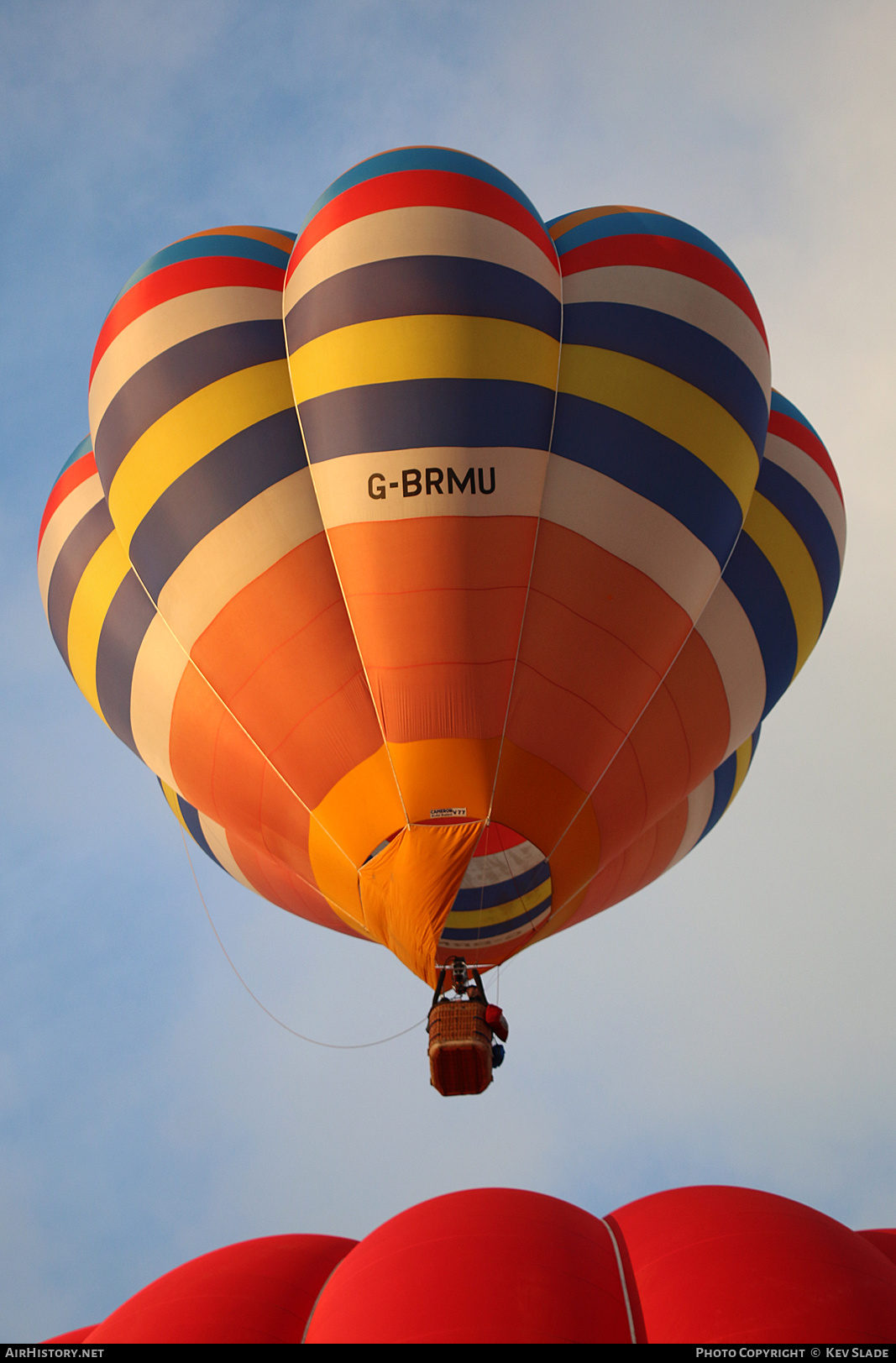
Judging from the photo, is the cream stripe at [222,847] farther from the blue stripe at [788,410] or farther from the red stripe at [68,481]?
the blue stripe at [788,410]

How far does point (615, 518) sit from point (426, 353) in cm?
152

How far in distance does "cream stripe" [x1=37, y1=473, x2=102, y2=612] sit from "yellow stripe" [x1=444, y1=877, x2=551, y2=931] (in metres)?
4.10

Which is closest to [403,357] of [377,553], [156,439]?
[377,553]

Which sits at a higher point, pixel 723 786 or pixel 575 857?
pixel 723 786

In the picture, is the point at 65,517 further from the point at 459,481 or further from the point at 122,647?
the point at 459,481

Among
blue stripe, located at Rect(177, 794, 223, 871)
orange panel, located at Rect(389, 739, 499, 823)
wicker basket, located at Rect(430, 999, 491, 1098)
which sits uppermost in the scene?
blue stripe, located at Rect(177, 794, 223, 871)

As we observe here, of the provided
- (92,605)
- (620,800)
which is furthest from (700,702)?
(92,605)

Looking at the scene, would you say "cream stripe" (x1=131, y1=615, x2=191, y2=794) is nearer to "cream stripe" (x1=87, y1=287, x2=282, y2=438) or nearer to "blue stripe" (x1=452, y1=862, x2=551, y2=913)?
"cream stripe" (x1=87, y1=287, x2=282, y2=438)

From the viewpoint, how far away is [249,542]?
6.68 metres

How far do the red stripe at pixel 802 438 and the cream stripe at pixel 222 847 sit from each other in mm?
5479

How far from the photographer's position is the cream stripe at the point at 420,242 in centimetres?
683

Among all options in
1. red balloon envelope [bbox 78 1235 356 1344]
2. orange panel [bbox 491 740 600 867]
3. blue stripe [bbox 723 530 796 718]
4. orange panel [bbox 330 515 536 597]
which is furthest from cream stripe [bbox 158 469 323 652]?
red balloon envelope [bbox 78 1235 356 1344]

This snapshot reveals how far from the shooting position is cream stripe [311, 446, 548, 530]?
21.1 ft
